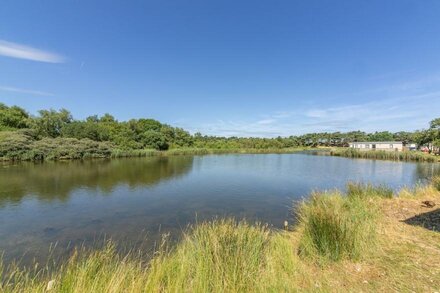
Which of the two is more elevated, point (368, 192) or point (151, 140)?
point (151, 140)

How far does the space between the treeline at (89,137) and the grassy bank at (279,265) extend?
13358mm

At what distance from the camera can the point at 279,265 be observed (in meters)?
3.87

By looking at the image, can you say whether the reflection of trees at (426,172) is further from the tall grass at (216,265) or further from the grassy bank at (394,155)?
the tall grass at (216,265)

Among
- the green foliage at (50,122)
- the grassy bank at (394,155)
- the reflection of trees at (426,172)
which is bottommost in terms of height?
the reflection of trees at (426,172)

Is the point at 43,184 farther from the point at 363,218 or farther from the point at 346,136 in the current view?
the point at 346,136

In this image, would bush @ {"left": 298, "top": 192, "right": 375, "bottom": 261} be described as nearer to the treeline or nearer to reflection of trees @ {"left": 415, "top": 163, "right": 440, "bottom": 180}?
the treeline

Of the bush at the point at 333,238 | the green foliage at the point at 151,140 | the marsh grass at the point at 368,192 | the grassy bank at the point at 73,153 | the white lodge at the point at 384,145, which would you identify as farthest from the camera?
the green foliage at the point at 151,140

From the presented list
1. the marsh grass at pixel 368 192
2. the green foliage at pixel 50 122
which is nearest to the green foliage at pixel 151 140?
the green foliage at pixel 50 122

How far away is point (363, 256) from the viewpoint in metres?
4.02

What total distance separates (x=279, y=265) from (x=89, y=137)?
155 ft

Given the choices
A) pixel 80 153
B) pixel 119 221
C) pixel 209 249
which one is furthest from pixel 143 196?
pixel 80 153

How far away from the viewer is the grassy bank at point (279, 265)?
9.81 ft

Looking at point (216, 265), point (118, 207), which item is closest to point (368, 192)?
point (216, 265)

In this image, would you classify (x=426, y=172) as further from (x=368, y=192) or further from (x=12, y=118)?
(x=12, y=118)
